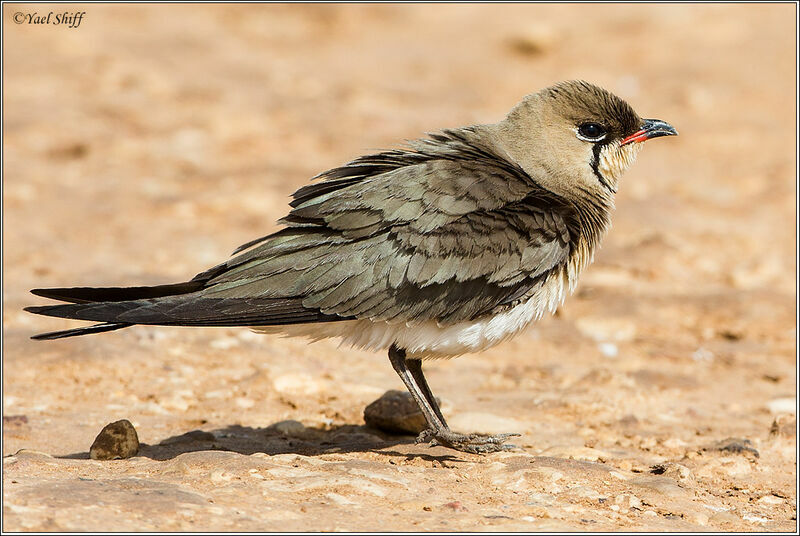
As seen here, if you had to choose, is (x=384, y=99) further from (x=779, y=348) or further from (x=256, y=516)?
(x=256, y=516)

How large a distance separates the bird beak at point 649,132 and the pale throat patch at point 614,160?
0.04 meters

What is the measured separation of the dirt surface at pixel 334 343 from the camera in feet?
15.0

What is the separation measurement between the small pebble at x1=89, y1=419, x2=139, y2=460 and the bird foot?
1.45 metres

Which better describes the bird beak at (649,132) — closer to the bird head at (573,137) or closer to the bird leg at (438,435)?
the bird head at (573,137)

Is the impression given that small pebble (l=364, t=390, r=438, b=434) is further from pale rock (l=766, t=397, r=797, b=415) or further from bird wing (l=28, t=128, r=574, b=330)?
pale rock (l=766, t=397, r=797, b=415)

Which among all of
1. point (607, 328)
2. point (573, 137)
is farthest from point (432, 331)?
point (607, 328)

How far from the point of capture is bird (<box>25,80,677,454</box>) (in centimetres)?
516

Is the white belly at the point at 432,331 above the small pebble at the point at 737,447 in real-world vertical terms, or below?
above

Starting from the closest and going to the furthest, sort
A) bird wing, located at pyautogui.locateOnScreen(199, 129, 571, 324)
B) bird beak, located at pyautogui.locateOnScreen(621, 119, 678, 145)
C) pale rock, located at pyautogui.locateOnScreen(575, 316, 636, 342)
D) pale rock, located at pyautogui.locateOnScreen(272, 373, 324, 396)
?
bird wing, located at pyautogui.locateOnScreen(199, 129, 571, 324) → bird beak, located at pyautogui.locateOnScreen(621, 119, 678, 145) → pale rock, located at pyautogui.locateOnScreen(272, 373, 324, 396) → pale rock, located at pyautogui.locateOnScreen(575, 316, 636, 342)

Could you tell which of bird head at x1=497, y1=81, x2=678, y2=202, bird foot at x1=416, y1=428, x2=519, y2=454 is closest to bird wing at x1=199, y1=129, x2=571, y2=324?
bird head at x1=497, y1=81, x2=678, y2=202

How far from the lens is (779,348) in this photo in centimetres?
788

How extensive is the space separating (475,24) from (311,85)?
3.16 metres

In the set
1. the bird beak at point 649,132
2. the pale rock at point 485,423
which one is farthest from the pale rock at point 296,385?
the bird beak at point 649,132

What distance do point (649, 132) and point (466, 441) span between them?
224 centimetres
